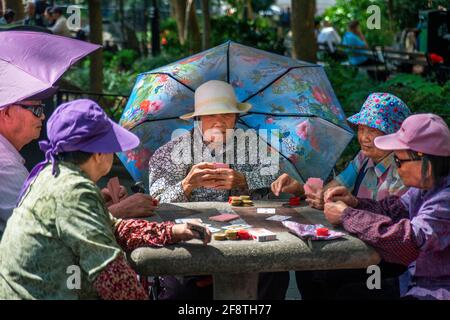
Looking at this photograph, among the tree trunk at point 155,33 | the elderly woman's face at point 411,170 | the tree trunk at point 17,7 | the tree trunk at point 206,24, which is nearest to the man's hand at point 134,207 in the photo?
the elderly woman's face at point 411,170

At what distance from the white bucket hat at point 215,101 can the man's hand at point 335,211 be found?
138 centimetres

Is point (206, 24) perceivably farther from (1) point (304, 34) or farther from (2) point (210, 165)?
(2) point (210, 165)

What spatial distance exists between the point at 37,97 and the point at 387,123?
2.05 m

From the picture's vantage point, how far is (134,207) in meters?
4.34

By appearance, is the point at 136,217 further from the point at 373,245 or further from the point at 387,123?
A: the point at 387,123

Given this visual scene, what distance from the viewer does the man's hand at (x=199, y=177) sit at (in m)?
4.91

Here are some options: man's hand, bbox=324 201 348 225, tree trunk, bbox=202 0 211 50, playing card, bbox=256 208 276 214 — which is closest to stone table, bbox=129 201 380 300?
man's hand, bbox=324 201 348 225

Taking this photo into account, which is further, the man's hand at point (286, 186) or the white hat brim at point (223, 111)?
the white hat brim at point (223, 111)

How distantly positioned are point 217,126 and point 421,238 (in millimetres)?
1994

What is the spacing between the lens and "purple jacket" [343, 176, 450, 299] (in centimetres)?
370

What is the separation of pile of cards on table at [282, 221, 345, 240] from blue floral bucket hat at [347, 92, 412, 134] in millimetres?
1110

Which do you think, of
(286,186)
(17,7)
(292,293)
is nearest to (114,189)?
(286,186)

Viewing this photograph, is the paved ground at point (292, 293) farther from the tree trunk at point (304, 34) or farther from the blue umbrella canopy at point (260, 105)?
the tree trunk at point (304, 34)

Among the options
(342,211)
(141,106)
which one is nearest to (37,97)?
(141,106)
